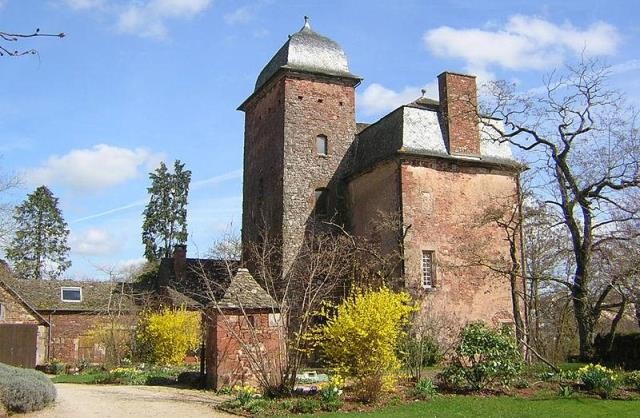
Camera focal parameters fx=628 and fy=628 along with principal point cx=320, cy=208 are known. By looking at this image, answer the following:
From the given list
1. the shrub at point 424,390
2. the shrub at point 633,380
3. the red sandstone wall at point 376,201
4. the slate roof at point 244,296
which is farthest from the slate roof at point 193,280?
the shrub at point 633,380

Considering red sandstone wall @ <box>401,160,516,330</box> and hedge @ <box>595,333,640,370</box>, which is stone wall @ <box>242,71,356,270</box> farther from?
hedge @ <box>595,333,640,370</box>

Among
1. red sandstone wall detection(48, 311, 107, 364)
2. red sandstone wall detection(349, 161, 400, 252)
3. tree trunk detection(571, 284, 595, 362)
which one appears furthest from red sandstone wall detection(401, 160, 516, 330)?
red sandstone wall detection(48, 311, 107, 364)

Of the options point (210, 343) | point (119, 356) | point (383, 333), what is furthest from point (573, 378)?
point (119, 356)

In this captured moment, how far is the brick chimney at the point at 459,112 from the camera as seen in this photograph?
2803 centimetres

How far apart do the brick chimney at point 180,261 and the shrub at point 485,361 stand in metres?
24.8

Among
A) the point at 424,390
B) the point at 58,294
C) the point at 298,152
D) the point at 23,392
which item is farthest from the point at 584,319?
the point at 58,294

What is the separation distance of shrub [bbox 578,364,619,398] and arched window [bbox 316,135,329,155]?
57.6ft

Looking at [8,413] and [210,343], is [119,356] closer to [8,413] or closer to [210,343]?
[210,343]

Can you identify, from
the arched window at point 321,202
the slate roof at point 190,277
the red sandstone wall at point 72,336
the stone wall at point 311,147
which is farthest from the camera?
the slate roof at point 190,277

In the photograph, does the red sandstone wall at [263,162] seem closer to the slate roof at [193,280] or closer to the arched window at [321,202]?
the arched window at [321,202]

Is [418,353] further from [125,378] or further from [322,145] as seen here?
[322,145]

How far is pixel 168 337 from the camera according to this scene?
1049 inches

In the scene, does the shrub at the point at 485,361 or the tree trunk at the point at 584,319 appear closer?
the shrub at the point at 485,361

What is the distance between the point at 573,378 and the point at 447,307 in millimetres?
9764
